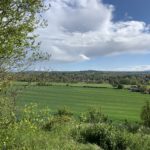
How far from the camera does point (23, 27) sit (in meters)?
6.89

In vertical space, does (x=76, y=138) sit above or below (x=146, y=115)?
above

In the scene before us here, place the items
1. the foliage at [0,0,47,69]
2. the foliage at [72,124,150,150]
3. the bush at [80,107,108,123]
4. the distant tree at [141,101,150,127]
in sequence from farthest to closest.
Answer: the distant tree at [141,101,150,127]
the foliage at [72,124,150,150]
the bush at [80,107,108,123]
the foliage at [0,0,47,69]

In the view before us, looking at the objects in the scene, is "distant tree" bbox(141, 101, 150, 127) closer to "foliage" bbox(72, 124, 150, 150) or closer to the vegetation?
the vegetation

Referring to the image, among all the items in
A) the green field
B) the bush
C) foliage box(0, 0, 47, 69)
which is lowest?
the green field

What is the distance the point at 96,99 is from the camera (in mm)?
115812

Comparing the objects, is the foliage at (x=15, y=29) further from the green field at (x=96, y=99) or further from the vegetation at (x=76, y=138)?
the green field at (x=96, y=99)

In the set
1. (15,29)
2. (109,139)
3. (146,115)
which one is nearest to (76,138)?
(109,139)

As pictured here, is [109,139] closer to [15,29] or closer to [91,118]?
[15,29]

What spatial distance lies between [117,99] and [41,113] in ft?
356

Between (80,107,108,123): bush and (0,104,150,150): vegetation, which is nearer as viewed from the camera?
(0,104,150,150): vegetation

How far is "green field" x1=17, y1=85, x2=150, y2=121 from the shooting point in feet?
305

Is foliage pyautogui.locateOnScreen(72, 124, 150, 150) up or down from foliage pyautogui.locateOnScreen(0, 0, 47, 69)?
down

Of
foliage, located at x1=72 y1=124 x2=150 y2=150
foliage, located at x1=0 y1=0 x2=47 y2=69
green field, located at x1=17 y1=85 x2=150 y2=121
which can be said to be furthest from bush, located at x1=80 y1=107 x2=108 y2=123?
green field, located at x1=17 y1=85 x2=150 y2=121

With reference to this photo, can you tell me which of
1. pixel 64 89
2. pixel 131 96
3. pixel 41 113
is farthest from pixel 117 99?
pixel 41 113
